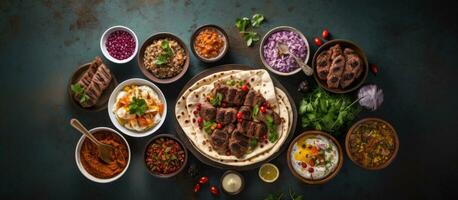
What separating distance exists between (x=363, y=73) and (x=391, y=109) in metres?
0.78

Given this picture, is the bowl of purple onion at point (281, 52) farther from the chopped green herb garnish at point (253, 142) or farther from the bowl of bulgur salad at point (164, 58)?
the bowl of bulgur salad at point (164, 58)

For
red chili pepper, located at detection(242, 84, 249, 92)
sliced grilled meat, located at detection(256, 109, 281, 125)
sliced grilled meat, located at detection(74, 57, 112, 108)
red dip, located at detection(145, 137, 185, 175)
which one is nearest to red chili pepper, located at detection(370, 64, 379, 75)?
sliced grilled meat, located at detection(256, 109, 281, 125)

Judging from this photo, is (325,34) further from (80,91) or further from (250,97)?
(80,91)

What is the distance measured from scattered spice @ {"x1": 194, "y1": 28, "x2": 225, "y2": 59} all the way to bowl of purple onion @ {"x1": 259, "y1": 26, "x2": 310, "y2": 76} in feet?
1.89

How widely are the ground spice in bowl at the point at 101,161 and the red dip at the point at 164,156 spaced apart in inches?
14.0

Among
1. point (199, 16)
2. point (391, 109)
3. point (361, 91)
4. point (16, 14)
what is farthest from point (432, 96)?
point (16, 14)

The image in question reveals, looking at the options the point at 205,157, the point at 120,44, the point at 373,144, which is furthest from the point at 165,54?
the point at 373,144

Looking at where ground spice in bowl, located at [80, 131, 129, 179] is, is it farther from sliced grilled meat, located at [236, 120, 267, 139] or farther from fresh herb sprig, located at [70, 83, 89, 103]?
sliced grilled meat, located at [236, 120, 267, 139]

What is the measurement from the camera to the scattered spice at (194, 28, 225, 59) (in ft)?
19.2

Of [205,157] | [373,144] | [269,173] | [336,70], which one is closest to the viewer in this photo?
[336,70]

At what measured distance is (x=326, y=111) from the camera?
18.7 feet

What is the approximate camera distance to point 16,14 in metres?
6.33

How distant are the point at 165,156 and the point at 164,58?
132 cm

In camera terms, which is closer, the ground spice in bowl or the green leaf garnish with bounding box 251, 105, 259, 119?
the green leaf garnish with bounding box 251, 105, 259, 119
